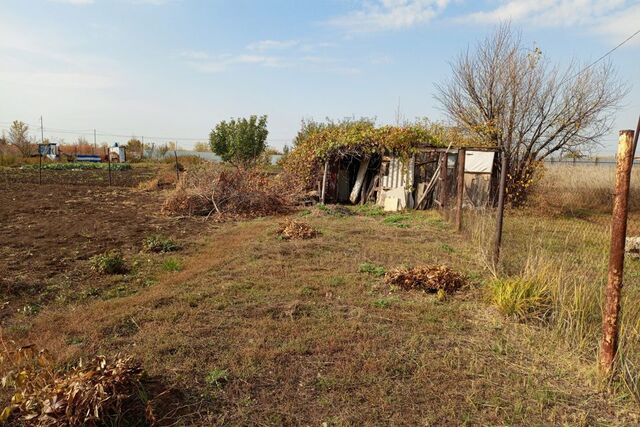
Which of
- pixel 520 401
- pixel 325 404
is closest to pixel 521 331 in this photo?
pixel 520 401

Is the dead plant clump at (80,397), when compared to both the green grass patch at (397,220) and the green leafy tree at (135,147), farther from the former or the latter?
the green leafy tree at (135,147)

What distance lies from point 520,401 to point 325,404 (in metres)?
1.37

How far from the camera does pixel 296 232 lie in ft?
28.2

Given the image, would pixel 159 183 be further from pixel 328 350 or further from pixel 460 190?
pixel 328 350

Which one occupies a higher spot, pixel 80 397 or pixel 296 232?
pixel 296 232

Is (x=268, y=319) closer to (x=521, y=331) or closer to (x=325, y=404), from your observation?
(x=325, y=404)

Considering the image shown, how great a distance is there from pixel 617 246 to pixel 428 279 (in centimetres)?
249

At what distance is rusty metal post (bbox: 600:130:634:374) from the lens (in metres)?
3.05

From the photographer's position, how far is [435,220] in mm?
10727

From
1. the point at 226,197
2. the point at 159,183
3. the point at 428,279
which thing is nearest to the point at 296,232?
the point at 428,279

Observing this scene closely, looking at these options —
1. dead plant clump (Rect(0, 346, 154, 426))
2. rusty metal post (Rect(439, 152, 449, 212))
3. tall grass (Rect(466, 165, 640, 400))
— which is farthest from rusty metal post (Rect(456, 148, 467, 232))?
dead plant clump (Rect(0, 346, 154, 426))

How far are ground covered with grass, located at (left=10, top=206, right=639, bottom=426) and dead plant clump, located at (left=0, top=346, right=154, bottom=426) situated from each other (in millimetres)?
235

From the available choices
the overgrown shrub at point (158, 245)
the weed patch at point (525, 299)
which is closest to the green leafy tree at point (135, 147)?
the overgrown shrub at point (158, 245)

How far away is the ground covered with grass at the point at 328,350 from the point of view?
3.04 meters
